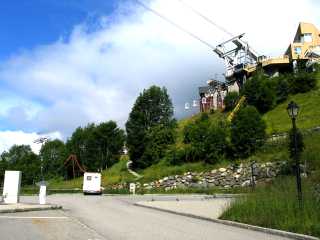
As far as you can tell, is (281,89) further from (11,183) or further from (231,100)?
(11,183)

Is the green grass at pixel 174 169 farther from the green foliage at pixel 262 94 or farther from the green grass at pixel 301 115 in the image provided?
the green foliage at pixel 262 94

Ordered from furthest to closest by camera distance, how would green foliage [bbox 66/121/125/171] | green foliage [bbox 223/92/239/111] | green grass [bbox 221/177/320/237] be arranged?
green foliage [bbox 66/121/125/171] < green foliage [bbox 223/92/239/111] < green grass [bbox 221/177/320/237]

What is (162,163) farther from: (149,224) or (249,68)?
(149,224)

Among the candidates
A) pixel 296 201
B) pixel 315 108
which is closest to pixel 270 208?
pixel 296 201

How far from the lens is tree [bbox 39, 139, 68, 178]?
447 feet

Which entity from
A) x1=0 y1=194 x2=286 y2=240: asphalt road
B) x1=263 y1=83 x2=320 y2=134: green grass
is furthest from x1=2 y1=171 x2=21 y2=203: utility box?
x1=263 y1=83 x2=320 y2=134: green grass

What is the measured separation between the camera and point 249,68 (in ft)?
315

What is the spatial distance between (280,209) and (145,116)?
72500 millimetres

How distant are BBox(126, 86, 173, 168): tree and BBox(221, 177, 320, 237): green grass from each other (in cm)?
6157

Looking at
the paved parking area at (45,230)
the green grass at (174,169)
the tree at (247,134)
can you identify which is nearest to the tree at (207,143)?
the green grass at (174,169)

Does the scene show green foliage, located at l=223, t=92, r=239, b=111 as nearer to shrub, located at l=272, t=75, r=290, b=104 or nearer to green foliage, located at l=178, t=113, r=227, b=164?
shrub, located at l=272, t=75, r=290, b=104

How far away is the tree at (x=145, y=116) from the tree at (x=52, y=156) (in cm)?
4823

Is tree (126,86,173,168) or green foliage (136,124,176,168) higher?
tree (126,86,173,168)

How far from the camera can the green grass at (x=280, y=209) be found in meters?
15.8
